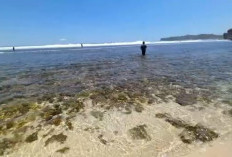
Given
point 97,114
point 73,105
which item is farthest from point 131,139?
point 73,105

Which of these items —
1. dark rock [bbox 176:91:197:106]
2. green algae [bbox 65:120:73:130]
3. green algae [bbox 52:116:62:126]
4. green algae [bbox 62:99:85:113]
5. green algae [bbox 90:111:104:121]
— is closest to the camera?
green algae [bbox 65:120:73:130]

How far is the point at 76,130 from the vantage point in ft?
22.5

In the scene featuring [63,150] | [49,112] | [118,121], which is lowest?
[63,150]

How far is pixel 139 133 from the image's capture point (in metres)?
6.55

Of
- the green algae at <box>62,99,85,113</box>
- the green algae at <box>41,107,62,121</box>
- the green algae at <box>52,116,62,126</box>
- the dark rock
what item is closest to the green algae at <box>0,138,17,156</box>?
the green algae at <box>52,116,62,126</box>

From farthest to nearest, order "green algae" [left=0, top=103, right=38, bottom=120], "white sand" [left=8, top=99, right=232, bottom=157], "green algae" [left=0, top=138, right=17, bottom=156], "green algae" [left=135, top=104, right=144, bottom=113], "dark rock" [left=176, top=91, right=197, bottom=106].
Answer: "dark rock" [left=176, top=91, right=197, bottom=106]
"green algae" [left=135, top=104, right=144, bottom=113]
"green algae" [left=0, top=103, right=38, bottom=120]
"green algae" [left=0, top=138, right=17, bottom=156]
"white sand" [left=8, top=99, right=232, bottom=157]

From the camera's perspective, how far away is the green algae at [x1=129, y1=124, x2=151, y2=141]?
247 inches

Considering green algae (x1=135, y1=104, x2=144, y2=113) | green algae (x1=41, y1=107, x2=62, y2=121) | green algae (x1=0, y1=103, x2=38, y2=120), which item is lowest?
green algae (x1=135, y1=104, x2=144, y2=113)

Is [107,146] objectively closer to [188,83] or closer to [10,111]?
[10,111]

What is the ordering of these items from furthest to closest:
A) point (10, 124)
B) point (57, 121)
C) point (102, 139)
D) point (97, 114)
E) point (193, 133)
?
point (97, 114) → point (57, 121) → point (10, 124) → point (193, 133) → point (102, 139)

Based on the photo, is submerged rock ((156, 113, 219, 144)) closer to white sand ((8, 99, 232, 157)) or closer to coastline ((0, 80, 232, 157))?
coastline ((0, 80, 232, 157))

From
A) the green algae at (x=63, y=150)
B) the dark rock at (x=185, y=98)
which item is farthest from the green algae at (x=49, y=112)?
the dark rock at (x=185, y=98)

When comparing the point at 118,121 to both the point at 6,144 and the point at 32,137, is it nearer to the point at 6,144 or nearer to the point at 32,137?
the point at 32,137

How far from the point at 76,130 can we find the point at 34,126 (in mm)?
1591
